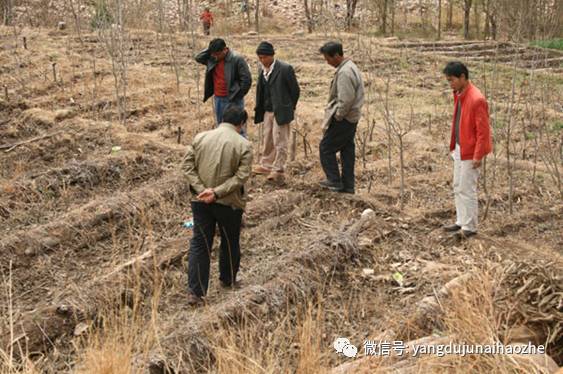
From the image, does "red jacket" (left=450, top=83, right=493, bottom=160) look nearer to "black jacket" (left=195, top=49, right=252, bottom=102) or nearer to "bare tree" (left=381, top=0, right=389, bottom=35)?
"black jacket" (left=195, top=49, right=252, bottom=102)

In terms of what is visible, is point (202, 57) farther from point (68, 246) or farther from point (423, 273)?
point (423, 273)

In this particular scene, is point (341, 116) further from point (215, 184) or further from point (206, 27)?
point (206, 27)

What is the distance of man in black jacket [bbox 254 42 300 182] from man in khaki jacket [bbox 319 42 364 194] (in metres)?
0.53

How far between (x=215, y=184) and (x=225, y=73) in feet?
8.73

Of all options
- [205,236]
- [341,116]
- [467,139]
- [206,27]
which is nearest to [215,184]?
[205,236]

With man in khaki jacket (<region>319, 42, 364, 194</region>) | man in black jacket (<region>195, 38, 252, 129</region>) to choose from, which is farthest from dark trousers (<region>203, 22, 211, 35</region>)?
man in khaki jacket (<region>319, 42, 364, 194</region>)

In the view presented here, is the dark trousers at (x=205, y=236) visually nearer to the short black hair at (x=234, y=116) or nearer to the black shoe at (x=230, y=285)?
the black shoe at (x=230, y=285)

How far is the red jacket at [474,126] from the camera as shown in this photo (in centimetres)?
516

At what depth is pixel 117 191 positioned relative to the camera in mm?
6891

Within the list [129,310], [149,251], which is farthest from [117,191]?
[129,310]

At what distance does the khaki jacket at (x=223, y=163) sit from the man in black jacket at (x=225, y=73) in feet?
7.40

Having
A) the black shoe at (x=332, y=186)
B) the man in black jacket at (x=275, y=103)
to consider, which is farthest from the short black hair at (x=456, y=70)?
the man in black jacket at (x=275, y=103)

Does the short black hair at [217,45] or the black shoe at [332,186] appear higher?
the short black hair at [217,45]

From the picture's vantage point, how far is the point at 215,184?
4.50 m
